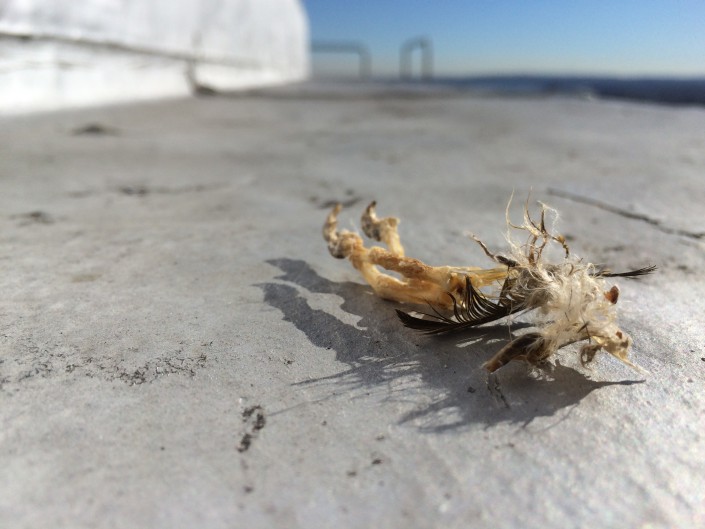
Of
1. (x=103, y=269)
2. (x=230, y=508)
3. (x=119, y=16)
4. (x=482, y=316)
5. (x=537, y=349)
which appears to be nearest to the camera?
(x=230, y=508)

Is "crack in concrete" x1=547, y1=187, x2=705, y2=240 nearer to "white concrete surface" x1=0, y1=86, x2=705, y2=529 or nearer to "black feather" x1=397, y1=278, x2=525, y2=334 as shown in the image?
"white concrete surface" x1=0, y1=86, x2=705, y2=529

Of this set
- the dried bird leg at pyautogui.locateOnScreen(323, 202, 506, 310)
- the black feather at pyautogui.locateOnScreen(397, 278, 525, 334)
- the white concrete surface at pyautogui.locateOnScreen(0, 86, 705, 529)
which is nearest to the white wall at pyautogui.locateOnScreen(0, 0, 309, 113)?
the white concrete surface at pyautogui.locateOnScreen(0, 86, 705, 529)

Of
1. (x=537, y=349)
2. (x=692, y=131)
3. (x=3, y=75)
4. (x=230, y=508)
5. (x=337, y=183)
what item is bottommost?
(x=230, y=508)

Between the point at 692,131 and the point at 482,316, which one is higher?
the point at 692,131

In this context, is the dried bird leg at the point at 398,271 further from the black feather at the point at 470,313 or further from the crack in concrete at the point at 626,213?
the crack in concrete at the point at 626,213

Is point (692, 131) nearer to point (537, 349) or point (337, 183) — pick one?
point (337, 183)

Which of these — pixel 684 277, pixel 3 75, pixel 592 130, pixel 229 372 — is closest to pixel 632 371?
pixel 684 277

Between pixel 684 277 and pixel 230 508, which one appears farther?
pixel 684 277
